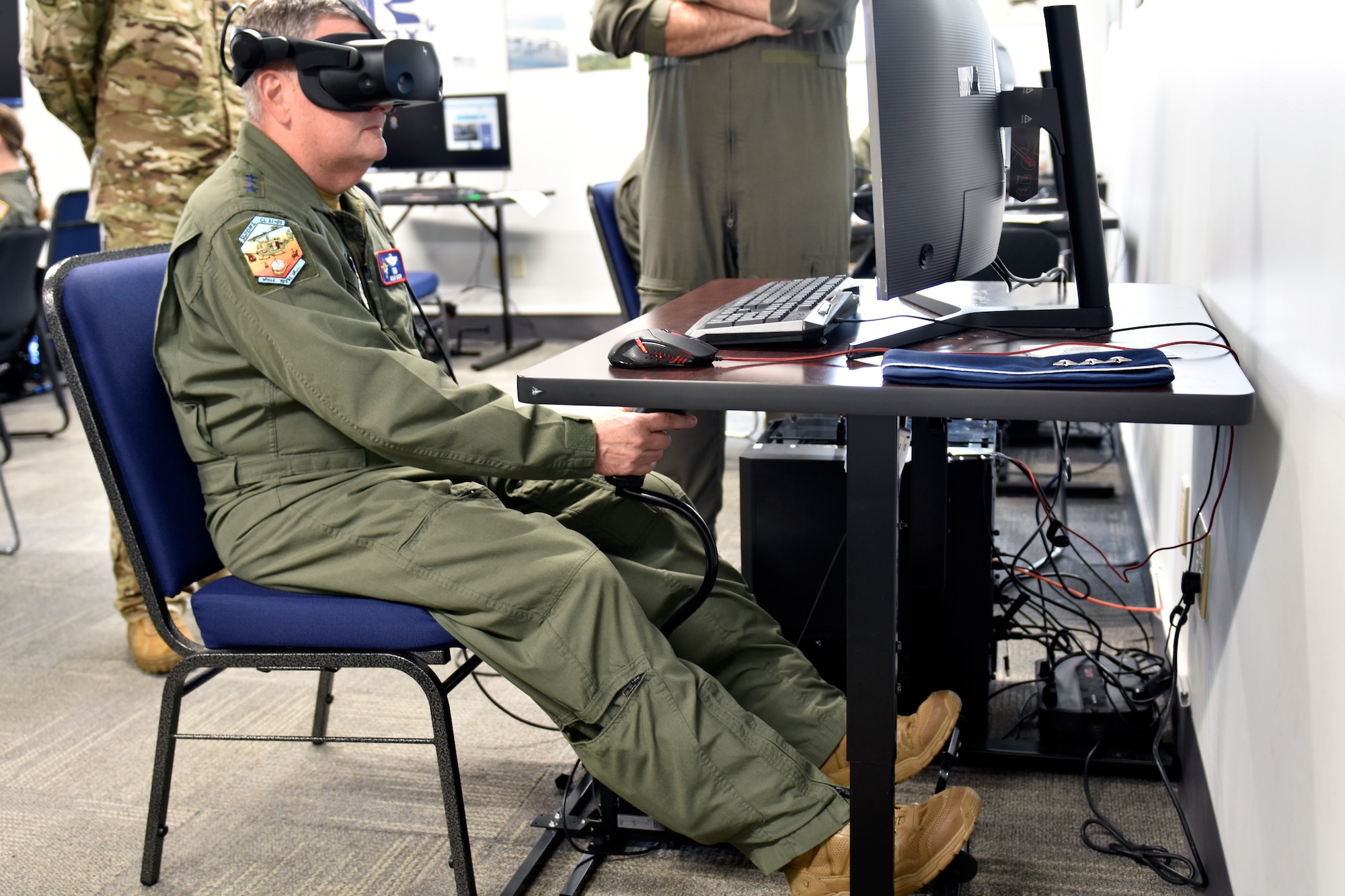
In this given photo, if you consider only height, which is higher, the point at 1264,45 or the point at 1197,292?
the point at 1264,45

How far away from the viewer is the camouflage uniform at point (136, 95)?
6.97 feet

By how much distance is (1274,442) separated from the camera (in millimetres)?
1092

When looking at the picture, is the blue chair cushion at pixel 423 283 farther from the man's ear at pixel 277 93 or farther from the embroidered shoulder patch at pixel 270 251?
the embroidered shoulder patch at pixel 270 251

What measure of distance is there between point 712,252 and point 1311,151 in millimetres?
1192

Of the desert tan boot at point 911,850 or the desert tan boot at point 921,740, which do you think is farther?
the desert tan boot at point 921,740

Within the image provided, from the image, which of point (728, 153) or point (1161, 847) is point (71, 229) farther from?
point (1161, 847)

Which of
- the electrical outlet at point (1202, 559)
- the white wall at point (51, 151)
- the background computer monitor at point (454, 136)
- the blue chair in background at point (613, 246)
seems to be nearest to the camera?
the electrical outlet at point (1202, 559)

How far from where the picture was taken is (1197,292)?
1653 millimetres

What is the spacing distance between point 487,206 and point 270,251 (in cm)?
417

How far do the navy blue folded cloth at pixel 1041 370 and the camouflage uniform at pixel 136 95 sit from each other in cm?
167

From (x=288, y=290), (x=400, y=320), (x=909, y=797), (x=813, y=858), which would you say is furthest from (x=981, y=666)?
(x=288, y=290)

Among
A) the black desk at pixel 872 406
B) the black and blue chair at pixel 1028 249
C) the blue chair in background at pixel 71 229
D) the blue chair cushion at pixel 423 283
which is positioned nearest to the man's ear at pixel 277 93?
the black desk at pixel 872 406

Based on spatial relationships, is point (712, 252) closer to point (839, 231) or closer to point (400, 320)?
point (839, 231)

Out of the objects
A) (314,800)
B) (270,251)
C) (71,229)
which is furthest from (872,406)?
(71,229)
